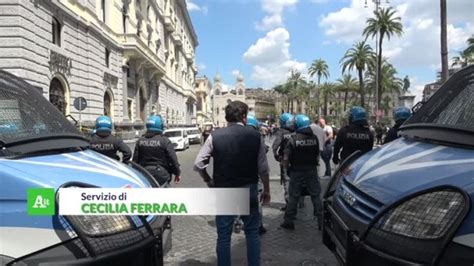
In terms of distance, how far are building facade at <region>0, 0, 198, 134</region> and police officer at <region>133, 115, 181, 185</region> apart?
12.6 metres

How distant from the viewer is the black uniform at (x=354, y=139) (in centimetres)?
732

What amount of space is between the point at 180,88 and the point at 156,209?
74.9 meters

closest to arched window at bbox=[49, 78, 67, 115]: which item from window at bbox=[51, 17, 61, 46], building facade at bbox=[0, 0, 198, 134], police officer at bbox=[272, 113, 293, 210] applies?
building facade at bbox=[0, 0, 198, 134]

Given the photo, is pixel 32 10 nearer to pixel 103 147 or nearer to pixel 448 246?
pixel 103 147

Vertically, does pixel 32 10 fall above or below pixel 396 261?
above

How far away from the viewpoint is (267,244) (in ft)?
20.2

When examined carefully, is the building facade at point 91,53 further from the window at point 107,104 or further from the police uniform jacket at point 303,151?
the police uniform jacket at point 303,151

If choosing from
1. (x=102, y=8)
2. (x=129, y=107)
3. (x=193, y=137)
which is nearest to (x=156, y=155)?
(x=102, y=8)

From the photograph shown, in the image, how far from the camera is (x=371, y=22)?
4653cm

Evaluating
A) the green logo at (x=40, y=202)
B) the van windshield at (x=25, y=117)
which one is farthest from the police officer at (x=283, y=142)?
the green logo at (x=40, y=202)

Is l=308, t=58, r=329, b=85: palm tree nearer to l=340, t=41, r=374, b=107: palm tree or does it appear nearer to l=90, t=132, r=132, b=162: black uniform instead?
l=340, t=41, r=374, b=107: palm tree

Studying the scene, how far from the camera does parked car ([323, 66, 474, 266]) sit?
2357 millimetres

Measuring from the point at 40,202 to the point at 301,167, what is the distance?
4.98m

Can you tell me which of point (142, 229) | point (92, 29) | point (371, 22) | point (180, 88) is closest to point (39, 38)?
point (92, 29)
